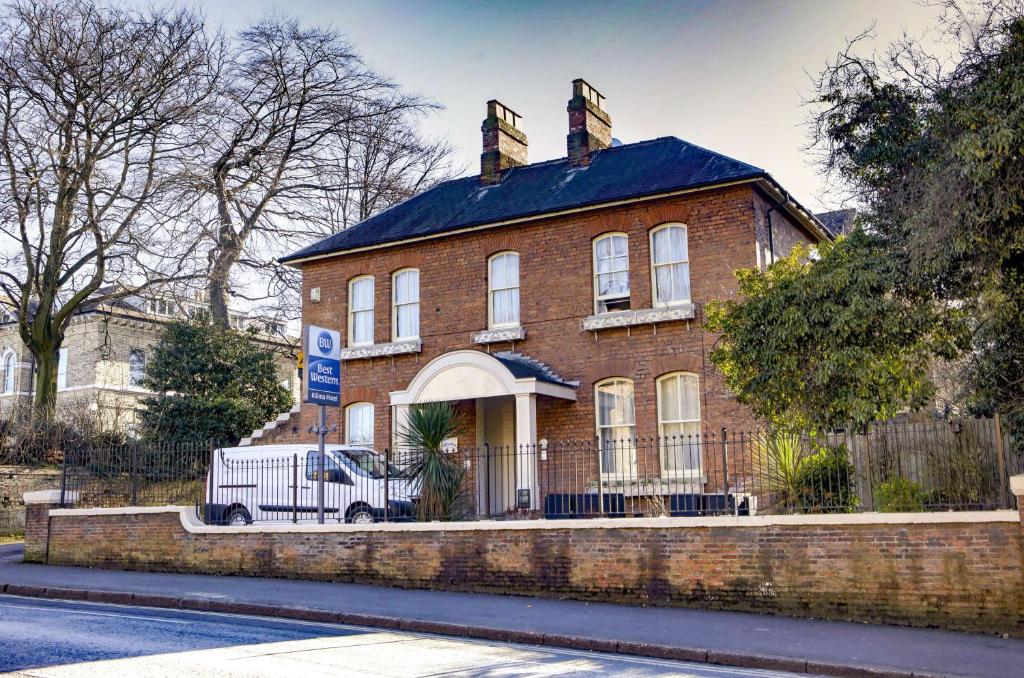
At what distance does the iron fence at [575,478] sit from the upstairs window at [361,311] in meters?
5.39

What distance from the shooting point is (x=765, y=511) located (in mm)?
13133

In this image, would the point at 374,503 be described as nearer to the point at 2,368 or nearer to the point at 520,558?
the point at 520,558

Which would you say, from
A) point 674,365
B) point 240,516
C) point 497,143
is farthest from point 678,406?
point 497,143

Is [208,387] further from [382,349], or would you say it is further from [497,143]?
[497,143]

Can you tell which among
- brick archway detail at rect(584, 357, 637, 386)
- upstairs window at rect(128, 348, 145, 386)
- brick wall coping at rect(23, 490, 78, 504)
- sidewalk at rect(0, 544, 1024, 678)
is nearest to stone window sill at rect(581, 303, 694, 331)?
brick archway detail at rect(584, 357, 637, 386)

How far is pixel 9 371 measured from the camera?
5022cm

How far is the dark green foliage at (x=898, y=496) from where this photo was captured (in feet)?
40.0

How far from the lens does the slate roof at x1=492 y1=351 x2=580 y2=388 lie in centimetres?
2070

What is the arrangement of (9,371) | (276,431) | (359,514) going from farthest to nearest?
(9,371), (276,431), (359,514)

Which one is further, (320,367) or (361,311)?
(361,311)

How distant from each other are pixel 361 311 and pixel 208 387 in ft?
26.3

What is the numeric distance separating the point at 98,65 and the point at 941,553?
24.6m

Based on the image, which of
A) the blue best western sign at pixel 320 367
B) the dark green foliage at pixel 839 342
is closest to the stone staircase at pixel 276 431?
the blue best western sign at pixel 320 367

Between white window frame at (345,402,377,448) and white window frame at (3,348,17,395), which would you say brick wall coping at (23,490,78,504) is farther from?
white window frame at (3,348,17,395)
